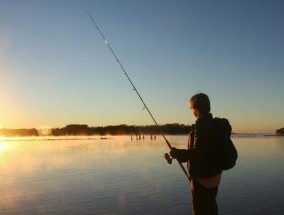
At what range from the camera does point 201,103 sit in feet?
20.5

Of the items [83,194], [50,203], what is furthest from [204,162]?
[83,194]

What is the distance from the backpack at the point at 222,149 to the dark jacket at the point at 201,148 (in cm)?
7

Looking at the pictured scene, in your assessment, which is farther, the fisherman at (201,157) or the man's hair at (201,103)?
the man's hair at (201,103)

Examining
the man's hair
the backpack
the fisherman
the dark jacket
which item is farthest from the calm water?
the man's hair

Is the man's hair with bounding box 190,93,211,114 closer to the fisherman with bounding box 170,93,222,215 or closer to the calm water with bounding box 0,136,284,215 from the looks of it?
the fisherman with bounding box 170,93,222,215

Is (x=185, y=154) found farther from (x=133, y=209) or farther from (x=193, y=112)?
(x=133, y=209)

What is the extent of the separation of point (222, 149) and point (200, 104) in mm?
826

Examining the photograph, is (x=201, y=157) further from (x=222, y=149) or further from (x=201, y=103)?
(x=201, y=103)

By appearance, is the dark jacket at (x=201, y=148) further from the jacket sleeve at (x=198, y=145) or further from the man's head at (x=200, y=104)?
the man's head at (x=200, y=104)

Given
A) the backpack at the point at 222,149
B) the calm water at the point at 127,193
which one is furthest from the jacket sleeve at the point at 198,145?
the calm water at the point at 127,193

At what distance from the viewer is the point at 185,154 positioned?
6078 mm

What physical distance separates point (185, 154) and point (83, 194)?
1423 centimetres

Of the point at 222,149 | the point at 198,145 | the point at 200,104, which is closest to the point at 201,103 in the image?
the point at 200,104

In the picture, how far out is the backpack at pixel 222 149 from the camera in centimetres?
596
